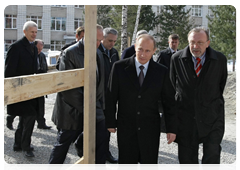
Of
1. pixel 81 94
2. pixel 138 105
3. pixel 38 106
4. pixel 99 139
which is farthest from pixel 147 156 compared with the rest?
pixel 38 106

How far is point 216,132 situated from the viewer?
11.4 ft

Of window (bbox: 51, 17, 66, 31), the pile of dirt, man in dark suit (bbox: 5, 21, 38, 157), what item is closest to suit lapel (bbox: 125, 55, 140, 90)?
man in dark suit (bbox: 5, 21, 38, 157)

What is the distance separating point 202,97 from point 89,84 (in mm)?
1316

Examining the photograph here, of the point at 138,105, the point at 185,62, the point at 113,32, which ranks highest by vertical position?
the point at 113,32

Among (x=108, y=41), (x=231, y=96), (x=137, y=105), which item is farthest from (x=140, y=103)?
(x=231, y=96)

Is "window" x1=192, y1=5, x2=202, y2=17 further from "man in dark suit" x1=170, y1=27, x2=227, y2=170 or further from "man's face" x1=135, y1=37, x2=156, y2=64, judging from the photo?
"man's face" x1=135, y1=37, x2=156, y2=64

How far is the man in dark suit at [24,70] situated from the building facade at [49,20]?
34.9 metres

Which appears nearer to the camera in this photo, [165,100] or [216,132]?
[165,100]

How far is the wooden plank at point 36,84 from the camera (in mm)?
2150

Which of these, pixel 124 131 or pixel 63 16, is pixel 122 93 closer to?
pixel 124 131

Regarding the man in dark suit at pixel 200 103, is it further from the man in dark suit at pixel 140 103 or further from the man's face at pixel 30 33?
the man's face at pixel 30 33

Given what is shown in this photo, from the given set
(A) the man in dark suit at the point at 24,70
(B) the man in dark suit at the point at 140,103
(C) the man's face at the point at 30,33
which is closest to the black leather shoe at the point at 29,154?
(A) the man in dark suit at the point at 24,70

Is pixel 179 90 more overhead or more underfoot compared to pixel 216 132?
more overhead

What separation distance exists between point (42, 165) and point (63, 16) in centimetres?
3890
